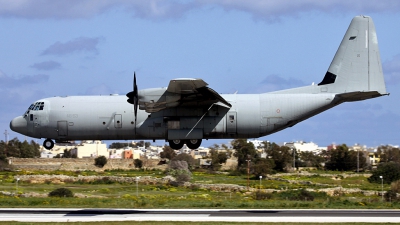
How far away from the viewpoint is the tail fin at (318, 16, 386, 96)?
37.8 m

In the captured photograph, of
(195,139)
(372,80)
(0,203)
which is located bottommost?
(0,203)

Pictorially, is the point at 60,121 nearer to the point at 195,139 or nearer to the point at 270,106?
the point at 195,139

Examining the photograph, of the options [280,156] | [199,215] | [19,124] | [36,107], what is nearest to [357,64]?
[199,215]

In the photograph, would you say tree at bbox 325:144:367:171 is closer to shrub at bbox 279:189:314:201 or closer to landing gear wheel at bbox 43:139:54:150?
shrub at bbox 279:189:314:201

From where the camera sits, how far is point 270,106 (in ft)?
119

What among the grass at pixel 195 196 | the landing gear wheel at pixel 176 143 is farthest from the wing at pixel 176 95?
the grass at pixel 195 196

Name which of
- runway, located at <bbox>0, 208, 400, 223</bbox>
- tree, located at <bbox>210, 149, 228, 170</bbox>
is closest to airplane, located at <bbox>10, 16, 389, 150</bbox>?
runway, located at <bbox>0, 208, 400, 223</bbox>

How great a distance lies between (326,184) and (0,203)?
34.9m

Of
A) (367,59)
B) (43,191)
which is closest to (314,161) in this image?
(43,191)

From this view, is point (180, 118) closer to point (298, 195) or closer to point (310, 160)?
point (298, 195)

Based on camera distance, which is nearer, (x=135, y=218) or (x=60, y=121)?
(x=135, y=218)

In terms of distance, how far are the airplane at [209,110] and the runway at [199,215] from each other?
4112mm

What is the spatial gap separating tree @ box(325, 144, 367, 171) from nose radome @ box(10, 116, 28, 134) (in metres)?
53.3

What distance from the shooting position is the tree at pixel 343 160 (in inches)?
3254
